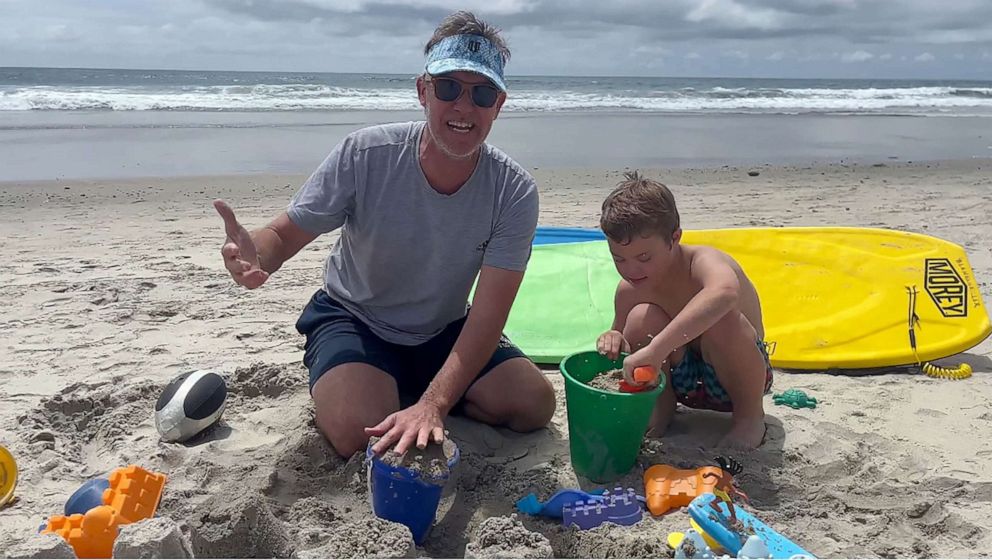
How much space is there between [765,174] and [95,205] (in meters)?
7.88

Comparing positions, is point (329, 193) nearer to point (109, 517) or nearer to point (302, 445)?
point (302, 445)

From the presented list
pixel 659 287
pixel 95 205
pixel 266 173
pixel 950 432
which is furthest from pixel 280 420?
pixel 266 173

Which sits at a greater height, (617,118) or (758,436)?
(617,118)

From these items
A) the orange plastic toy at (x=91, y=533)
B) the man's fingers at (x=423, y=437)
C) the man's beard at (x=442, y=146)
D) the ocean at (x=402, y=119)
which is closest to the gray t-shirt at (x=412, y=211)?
the man's beard at (x=442, y=146)

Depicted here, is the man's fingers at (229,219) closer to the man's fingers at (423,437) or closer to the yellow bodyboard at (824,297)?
the man's fingers at (423,437)

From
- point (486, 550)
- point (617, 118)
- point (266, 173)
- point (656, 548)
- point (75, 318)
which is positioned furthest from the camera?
point (617, 118)

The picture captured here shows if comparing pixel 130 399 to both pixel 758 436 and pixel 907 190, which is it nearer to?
pixel 758 436

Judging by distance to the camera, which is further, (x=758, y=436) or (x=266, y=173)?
(x=266, y=173)

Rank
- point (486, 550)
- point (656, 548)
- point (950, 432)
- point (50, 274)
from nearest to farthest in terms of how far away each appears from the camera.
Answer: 1. point (486, 550)
2. point (656, 548)
3. point (950, 432)
4. point (50, 274)

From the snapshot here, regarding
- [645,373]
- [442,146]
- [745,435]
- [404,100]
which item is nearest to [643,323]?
[645,373]

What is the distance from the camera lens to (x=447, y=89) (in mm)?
2537

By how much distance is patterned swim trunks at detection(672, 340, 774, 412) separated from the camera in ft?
9.32

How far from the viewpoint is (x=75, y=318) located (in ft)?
13.4

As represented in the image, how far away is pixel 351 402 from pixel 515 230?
828 millimetres
